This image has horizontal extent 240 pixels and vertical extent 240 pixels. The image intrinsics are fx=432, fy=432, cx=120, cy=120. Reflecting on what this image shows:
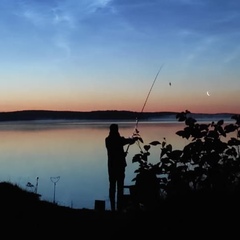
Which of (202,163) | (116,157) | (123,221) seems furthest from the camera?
(116,157)

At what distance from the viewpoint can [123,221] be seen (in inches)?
249

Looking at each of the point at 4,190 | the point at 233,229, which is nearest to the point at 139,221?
the point at 233,229

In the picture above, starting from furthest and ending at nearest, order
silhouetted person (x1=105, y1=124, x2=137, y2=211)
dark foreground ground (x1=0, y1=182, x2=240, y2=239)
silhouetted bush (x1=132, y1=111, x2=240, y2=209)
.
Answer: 1. silhouetted person (x1=105, y1=124, x2=137, y2=211)
2. silhouetted bush (x1=132, y1=111, x2=240, y2=209)
3. dark foreground ground (x1=0, y1=182, x2=240, y2=239)

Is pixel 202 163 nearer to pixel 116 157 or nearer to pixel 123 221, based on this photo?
pixel 123 221

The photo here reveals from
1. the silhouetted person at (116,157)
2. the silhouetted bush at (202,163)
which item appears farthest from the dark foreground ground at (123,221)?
the silhouetted person at (116,157)

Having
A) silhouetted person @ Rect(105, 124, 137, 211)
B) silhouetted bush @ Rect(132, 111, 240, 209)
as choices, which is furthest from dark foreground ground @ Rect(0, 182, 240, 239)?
silhouetted person @ Rect(105, 124, 137, 211)

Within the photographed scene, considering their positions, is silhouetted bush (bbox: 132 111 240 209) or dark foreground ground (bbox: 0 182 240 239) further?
silhouetted bush (bbox: 132 111 240 209)

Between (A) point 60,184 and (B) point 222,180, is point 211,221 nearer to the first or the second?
(B) point 222,180

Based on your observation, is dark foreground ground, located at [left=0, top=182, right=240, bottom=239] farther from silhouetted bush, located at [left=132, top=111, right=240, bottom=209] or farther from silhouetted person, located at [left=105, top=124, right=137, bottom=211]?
silhouetted person, located at [left=105, top=124, right=137, bottom=211]

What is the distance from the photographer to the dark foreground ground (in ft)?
15.8

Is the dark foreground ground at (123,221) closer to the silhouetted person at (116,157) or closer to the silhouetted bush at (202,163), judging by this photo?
the silhouetted bush at (202,163)

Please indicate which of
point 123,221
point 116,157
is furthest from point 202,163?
point 116,157

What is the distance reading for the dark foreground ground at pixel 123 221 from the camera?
480 centimetres

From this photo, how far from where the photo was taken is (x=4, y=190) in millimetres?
10336
